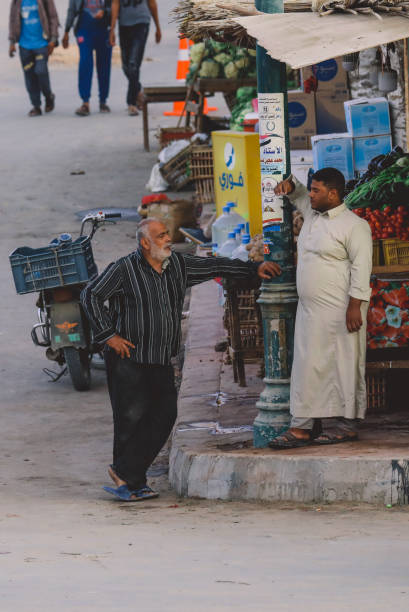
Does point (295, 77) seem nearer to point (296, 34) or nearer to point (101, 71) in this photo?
point (101, 71)

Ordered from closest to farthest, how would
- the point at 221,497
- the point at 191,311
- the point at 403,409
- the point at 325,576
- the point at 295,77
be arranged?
the point at 325,576 < the point at 221,497 < the point at 403,409 < the point at 191,311 < the point at 295,77

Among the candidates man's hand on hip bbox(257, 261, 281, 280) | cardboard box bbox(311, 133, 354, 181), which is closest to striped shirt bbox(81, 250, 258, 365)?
man's hand on hip bbox(257, 261, 281, 280)

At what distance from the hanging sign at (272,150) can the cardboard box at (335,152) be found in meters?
3.26

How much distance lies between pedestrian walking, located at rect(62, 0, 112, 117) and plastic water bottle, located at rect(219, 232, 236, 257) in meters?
11.1

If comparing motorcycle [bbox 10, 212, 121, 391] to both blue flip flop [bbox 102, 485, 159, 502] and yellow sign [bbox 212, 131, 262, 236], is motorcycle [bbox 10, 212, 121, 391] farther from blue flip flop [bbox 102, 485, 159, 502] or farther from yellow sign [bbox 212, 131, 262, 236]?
blue flip flop [bbox 102, 485, 159, 502]

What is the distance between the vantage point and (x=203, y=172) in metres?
14.7

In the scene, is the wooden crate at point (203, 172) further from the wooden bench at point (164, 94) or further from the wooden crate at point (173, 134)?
the wooden bench at point (164, 94)

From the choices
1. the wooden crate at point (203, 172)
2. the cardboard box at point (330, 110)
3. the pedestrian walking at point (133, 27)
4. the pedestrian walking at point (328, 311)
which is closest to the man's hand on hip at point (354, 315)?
the pedestrian walking at point (328, 311)

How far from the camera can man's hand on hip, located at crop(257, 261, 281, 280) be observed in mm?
6488

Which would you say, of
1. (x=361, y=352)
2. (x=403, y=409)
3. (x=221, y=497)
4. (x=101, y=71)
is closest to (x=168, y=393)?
(x=221, y=497)

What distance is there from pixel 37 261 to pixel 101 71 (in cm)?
1147

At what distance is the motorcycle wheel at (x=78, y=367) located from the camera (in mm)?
9102

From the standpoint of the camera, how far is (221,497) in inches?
251

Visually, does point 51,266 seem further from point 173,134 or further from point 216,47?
point 173,134
